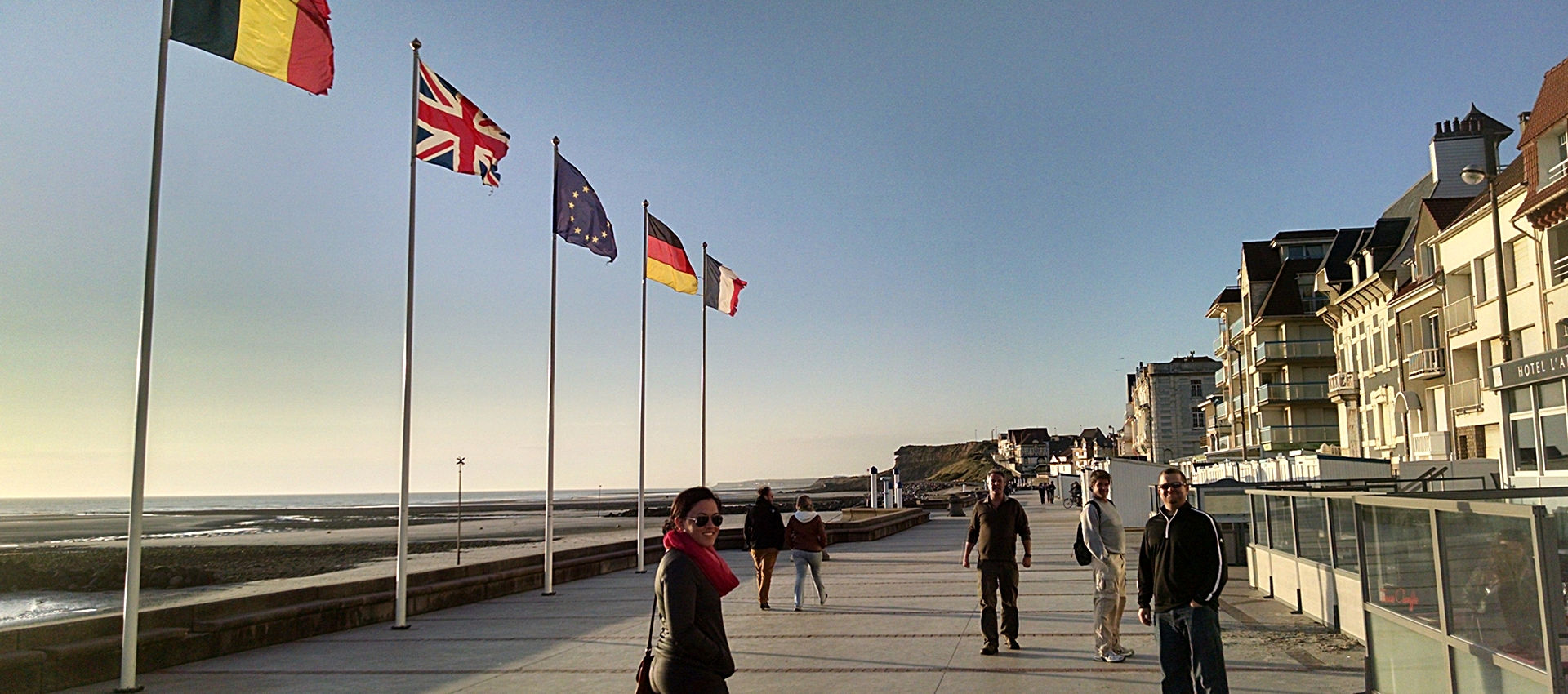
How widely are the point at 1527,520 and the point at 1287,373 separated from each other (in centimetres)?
5226

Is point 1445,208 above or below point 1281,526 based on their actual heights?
above

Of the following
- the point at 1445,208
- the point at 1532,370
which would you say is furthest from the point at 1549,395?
the point at 1445,208

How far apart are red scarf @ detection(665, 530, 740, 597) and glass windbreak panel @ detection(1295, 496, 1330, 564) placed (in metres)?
9.33

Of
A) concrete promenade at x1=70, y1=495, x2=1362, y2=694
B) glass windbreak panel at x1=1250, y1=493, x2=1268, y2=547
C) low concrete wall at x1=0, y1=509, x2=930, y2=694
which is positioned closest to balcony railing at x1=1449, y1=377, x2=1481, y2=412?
concrete promenade at x1=70, y1=495, x2=1362, y2=694

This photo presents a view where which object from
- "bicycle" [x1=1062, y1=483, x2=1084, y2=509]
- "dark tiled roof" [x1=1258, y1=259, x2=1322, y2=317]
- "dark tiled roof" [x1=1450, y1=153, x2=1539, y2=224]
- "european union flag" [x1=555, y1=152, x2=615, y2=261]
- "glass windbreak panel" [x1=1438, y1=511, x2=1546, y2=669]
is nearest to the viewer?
"glass windbreak panel" [x1=1438, y1=511, x2=1546, y2=669]

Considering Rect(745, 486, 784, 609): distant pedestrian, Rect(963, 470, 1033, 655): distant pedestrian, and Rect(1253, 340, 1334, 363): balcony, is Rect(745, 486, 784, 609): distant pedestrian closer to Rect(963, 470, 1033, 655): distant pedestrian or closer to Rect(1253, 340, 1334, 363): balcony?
Rect(963, 470, 1033, 655): distant pedestrian

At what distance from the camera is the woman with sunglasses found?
4.73 meters

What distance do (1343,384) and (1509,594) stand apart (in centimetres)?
4340

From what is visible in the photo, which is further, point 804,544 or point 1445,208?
point 1445,208

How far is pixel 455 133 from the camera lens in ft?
48.3

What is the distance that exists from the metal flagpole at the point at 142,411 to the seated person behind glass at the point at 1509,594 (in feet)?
32.5

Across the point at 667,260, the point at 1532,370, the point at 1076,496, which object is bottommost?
the point at 1076,496

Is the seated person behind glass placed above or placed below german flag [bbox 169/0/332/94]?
below

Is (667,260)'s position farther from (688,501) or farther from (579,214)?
(688,501)
